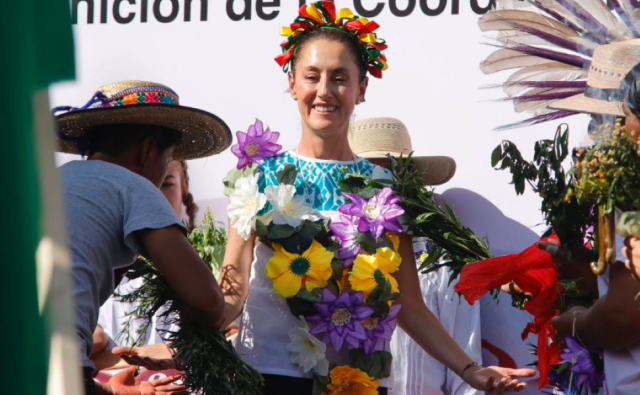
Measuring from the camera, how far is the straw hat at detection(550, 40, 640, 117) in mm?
2141

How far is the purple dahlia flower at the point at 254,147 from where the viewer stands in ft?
9.92

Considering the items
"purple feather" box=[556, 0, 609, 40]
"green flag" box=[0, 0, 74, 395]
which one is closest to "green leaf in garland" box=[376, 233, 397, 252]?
"purple feather" box=[556, 0, 609, 40]

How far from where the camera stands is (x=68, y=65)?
4.19 ft

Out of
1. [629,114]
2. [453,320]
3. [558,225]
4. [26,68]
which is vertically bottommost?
[453,320]

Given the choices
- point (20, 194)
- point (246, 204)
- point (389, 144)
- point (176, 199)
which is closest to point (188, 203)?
point (176, 199)

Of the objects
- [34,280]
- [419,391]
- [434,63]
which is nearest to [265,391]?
[419,391]

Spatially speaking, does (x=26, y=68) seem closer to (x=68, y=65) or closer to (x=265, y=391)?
(x=68, y=65)

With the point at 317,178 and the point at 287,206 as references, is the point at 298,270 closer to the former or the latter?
the point at 287,206

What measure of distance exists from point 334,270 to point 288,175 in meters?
0.35

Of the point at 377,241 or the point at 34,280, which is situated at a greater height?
the point at 34,280

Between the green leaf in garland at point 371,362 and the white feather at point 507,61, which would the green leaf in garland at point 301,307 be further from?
the white feather at point 507,61

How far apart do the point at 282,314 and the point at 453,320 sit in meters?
1.35

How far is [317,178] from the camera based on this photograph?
298cm

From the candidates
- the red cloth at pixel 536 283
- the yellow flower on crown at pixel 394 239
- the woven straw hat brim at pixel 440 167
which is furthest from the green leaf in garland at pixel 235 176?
the woven straw hat brim at pixel 440 167
